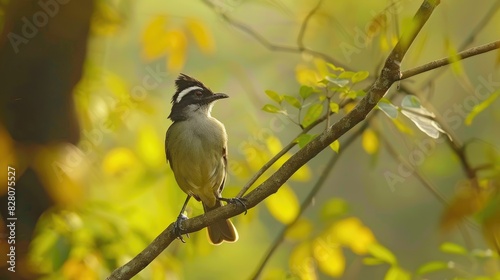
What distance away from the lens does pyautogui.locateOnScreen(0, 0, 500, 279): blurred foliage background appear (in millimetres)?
2490

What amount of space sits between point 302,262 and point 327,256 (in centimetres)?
14

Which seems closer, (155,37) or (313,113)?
(313,113)

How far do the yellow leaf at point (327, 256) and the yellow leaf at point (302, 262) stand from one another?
0.03 m

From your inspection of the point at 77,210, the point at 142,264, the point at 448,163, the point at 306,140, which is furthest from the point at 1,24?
the point at 448,163

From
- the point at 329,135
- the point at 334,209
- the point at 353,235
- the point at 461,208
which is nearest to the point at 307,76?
the point at 334,209

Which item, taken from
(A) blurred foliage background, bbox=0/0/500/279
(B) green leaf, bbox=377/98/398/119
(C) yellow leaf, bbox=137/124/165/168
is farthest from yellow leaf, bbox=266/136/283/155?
(B) green leaf, bbox=377/98/398/119

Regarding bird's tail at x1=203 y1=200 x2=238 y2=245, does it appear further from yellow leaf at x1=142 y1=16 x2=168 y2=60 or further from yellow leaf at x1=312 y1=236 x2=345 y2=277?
yellow leaf at x1=142 y1=16 x2=168 y2=60

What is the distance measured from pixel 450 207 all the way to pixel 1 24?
Answer: 192 centimetres

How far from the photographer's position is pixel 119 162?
2.77 metres

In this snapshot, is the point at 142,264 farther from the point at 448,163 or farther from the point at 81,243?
the point at 448,163

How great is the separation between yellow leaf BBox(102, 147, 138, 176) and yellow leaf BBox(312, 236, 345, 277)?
0.83 metres

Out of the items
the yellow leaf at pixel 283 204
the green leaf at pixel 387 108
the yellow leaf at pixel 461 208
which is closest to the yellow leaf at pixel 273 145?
the yellow leaf at pixel 283 204

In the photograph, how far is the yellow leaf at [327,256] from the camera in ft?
9.14

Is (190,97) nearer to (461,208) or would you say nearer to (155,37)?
(155,37)
